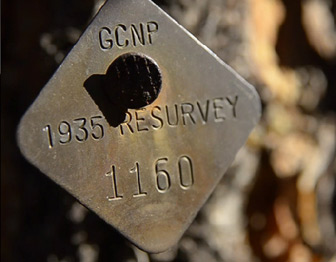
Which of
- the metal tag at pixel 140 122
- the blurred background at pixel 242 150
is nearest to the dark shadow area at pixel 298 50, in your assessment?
the blurred background at pixel 242 150

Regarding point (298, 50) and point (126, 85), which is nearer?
point (126, 85)

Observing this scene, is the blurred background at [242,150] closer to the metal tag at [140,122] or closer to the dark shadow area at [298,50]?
the dark shadow area at [298,50]

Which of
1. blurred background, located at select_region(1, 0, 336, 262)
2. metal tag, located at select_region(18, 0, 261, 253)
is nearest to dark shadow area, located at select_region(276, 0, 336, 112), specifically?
blurred background, located at select_region(1, 0, 336, 262)

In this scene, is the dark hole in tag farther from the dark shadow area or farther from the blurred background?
the dark shadow area

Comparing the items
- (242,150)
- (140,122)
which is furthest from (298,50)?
(140,122)

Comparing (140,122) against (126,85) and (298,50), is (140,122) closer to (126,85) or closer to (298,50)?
(126,85)
